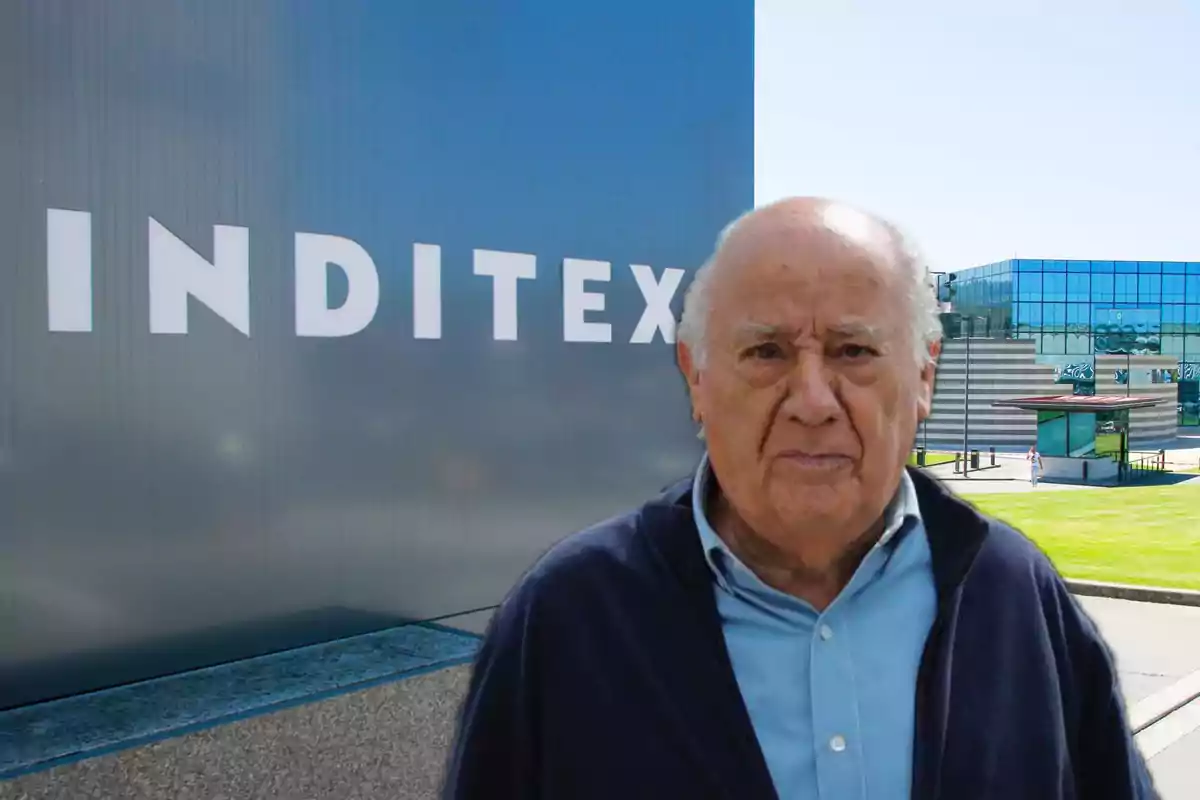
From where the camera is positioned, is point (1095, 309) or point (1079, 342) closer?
point (1079, 342)

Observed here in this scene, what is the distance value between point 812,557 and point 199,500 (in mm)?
3870

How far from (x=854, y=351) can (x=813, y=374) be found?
3.2 inches

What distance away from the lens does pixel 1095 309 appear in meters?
58.8

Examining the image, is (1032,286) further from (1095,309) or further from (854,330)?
(854,330)

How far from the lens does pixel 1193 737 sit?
6.79 metres

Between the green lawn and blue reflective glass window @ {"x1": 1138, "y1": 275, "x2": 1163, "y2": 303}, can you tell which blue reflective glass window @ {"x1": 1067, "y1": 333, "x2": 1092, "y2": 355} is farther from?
the green lawn

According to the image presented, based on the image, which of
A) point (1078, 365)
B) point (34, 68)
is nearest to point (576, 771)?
point (34, 68)

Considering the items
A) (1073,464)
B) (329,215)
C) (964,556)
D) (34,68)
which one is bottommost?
(1073,464)

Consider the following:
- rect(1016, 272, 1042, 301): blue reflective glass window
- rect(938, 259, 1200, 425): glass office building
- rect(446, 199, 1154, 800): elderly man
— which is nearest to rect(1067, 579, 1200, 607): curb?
rect(446, 199, 1154, 800): elderly man

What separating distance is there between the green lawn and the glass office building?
113 ft

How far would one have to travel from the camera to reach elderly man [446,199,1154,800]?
5.08 ft

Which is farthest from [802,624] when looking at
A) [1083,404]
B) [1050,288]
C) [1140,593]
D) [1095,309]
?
[1095,309]

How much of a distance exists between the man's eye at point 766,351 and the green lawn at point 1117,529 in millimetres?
7626

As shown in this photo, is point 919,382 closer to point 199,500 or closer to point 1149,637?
point 199,500
